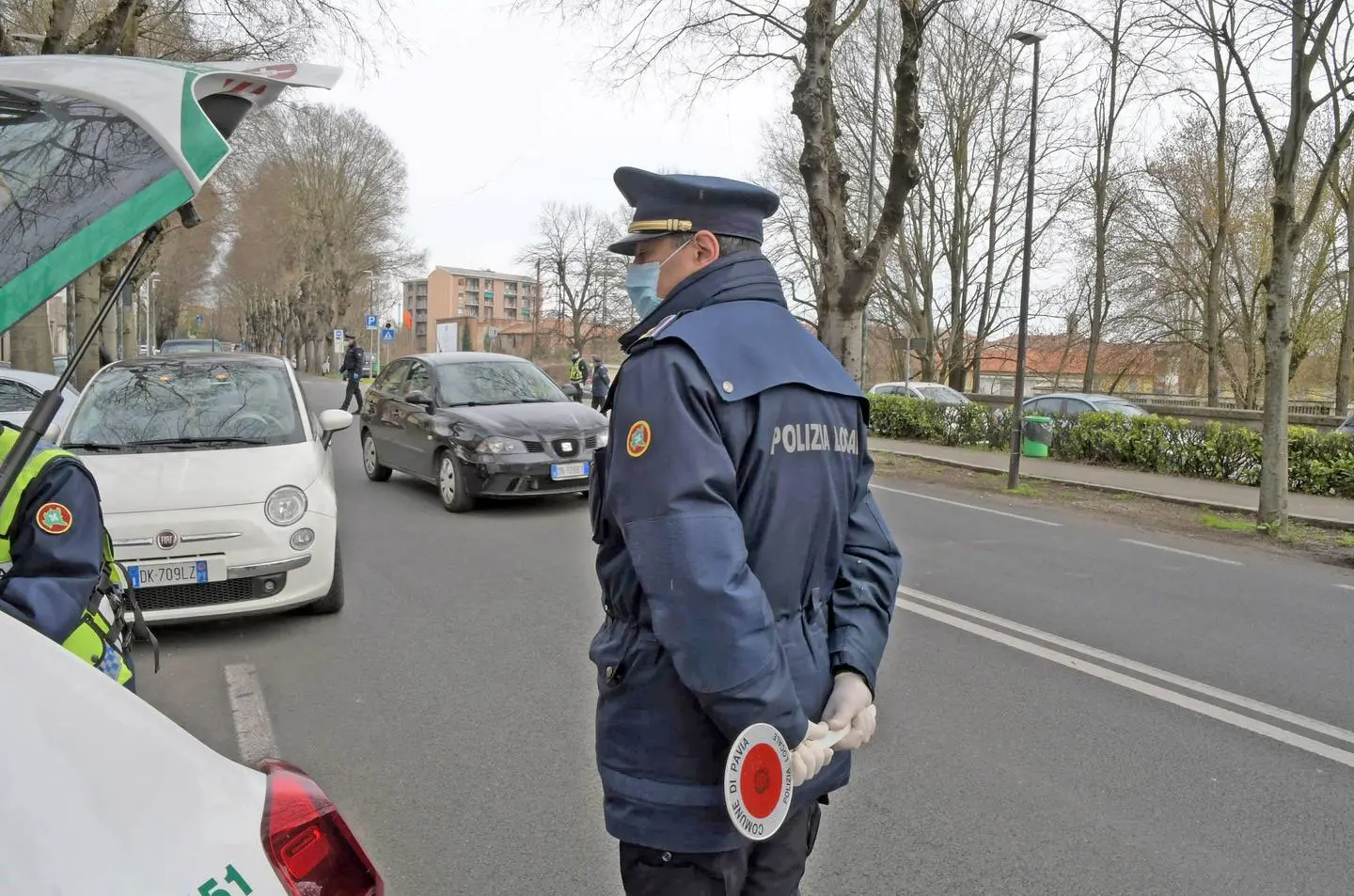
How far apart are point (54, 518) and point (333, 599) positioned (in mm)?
4232

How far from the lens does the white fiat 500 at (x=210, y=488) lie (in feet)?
17.7

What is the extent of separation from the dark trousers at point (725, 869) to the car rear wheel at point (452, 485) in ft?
27.6

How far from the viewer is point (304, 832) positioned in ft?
4.53

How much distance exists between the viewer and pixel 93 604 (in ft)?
7.58

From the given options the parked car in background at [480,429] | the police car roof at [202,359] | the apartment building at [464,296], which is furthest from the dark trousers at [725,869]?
the apartment building at [464,296]

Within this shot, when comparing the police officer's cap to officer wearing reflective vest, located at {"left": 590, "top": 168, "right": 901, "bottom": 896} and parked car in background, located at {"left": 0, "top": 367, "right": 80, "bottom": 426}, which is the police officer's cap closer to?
officer wearing reflective vest, located at {"left": 590, "top": 168, "right": 901, "bottom": 896}

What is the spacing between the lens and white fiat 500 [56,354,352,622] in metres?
5.38

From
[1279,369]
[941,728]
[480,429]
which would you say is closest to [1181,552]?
→ [1279,369]

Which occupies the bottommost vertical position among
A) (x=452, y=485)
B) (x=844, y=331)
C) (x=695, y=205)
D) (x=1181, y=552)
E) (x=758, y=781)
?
(x=1181, y=552)

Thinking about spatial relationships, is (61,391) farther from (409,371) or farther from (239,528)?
(409,371)

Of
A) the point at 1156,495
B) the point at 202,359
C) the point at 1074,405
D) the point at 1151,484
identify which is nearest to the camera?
the point at 202,359

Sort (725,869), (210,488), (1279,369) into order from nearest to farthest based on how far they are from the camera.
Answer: (725,869), (210,488), (1279,369)

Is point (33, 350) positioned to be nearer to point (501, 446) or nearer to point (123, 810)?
point (501, 446)

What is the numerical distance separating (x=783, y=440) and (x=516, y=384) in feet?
32.0
